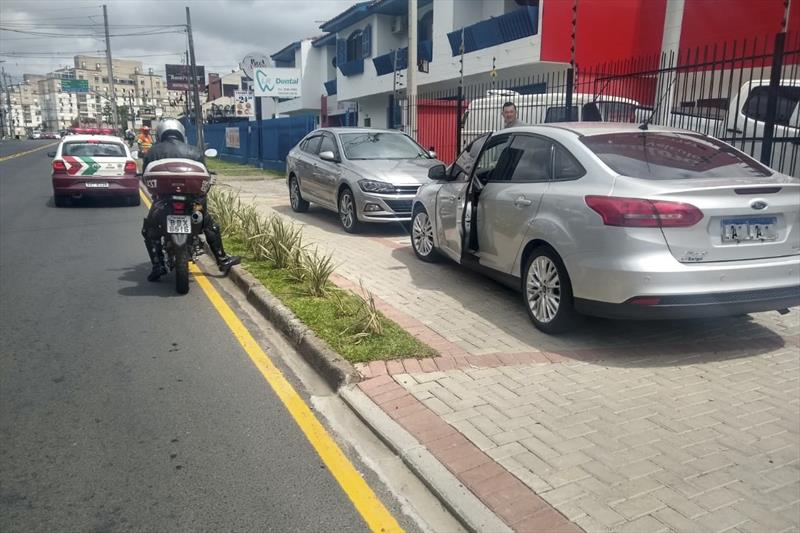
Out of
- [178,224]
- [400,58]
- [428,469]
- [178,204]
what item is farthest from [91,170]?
[400,58]

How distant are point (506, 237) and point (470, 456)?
2.84m

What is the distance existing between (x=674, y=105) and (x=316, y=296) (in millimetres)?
7487

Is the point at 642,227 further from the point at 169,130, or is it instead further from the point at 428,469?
the point at 169,130

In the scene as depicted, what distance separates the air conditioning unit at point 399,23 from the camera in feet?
94.7

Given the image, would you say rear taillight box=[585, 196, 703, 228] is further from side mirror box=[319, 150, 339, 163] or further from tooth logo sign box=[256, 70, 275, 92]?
tooth logo sign box=[256, 70, 275, 92]

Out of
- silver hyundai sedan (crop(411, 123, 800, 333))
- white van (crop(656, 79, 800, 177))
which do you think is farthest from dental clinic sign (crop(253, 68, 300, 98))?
silver hyundai sedan (crop(411, 123, 800, 333))

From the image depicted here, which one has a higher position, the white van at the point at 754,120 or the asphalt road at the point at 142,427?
the white van at the point at 754,120

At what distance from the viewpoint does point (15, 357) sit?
5.12m

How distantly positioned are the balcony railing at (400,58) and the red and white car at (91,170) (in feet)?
39.6

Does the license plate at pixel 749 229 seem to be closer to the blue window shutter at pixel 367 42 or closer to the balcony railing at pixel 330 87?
the blue window shutter at pixel 367 42

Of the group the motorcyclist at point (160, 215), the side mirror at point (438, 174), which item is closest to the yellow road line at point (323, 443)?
the motorcyclist at point (160, 215)

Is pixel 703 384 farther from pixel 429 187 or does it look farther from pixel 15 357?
pixel 15 357

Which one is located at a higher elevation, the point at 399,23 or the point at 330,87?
the point at 399,23

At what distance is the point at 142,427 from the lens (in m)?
3.95
